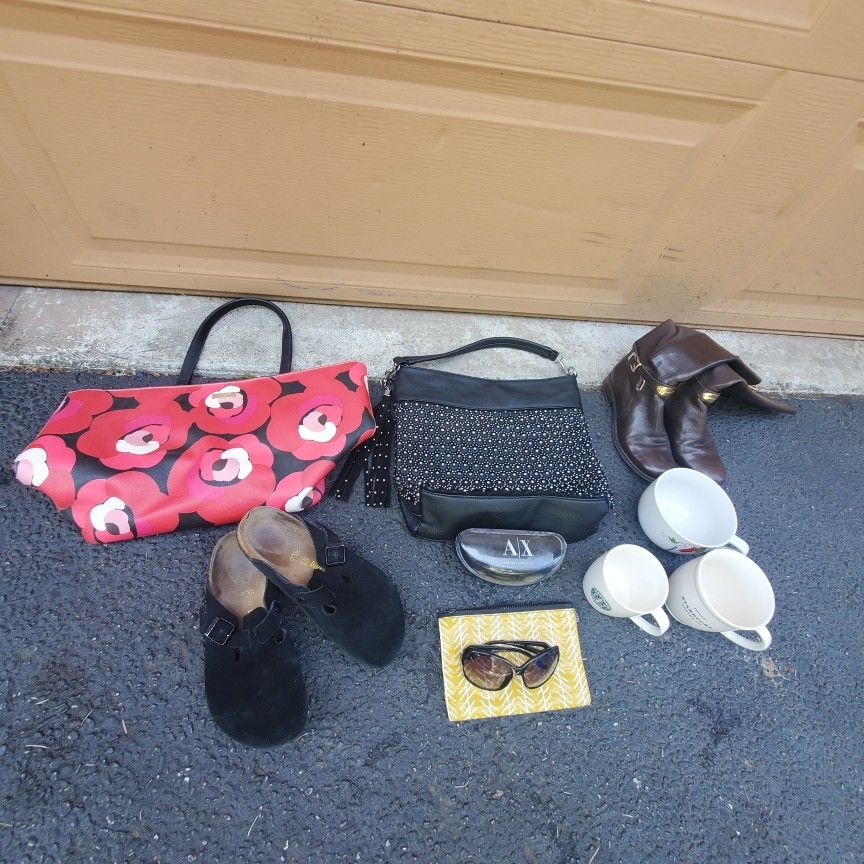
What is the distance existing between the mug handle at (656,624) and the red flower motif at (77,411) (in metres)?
1.50

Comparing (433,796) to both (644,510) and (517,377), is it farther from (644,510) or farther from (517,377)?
(517,377)

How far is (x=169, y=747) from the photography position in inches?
42.8

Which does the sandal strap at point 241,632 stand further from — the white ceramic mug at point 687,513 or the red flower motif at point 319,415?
the white ceramic mug at point 687,513

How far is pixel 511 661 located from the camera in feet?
3.93

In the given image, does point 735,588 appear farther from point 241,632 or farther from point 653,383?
point 241,632

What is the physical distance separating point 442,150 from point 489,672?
1368mm

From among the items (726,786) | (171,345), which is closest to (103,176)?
(171,345)

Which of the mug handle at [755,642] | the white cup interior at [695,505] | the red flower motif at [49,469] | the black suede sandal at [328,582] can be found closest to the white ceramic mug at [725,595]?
the mug handle at [755,642]

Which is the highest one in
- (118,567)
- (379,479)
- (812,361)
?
(812,361)

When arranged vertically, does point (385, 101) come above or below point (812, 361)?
above

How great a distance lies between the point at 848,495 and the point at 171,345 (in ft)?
7.77

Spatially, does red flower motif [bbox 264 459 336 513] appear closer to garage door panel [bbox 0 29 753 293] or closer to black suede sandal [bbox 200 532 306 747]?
black suede sandal [bbox 200 532 306 747]

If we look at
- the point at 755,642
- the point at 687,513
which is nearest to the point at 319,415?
the point at 687,513

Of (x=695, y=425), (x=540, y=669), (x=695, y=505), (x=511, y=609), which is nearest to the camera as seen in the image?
(x=540, y=669)
